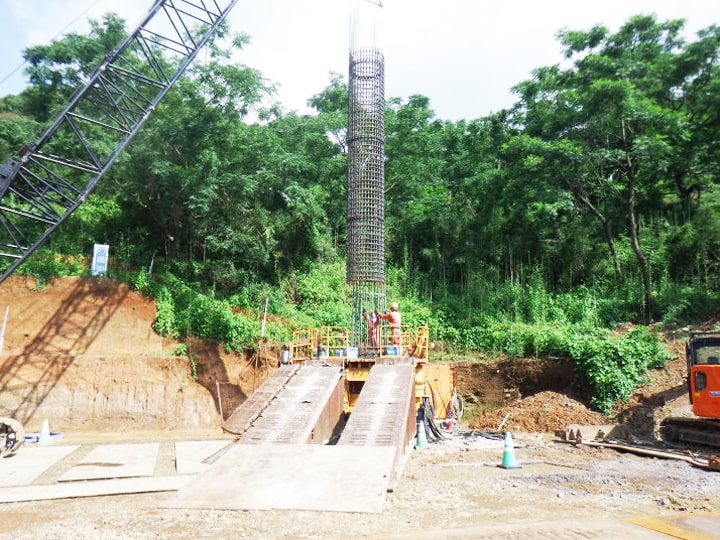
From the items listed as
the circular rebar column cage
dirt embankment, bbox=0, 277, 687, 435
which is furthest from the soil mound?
the circular rebar column cage

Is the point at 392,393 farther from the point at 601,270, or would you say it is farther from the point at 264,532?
the point at 601,270

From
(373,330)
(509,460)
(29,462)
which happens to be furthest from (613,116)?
(29,462)

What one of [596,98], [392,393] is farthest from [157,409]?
[596,98]

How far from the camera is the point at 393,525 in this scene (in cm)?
683

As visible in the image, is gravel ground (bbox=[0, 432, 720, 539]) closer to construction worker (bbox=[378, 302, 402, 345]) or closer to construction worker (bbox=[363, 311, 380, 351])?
construction worker (bbox=[378, 302, 402, 345])

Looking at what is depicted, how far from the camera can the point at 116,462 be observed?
11938 millimetres

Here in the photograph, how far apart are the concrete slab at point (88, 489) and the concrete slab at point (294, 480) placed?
128 centimetres

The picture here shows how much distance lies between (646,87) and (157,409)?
23.6 m

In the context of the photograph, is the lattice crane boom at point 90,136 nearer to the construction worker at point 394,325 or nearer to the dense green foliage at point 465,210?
the dense green foliage at point 465,210

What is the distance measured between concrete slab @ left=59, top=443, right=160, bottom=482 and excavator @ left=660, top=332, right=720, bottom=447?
40.6 ft

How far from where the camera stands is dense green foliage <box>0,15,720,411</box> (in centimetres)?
2084

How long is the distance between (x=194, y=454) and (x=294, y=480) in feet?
18.3

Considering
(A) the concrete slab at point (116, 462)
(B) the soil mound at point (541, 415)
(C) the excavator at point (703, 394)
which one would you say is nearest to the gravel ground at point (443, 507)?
(A) the concrete slab at point (116, 462)

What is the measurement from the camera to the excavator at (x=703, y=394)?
1238 centimetres
